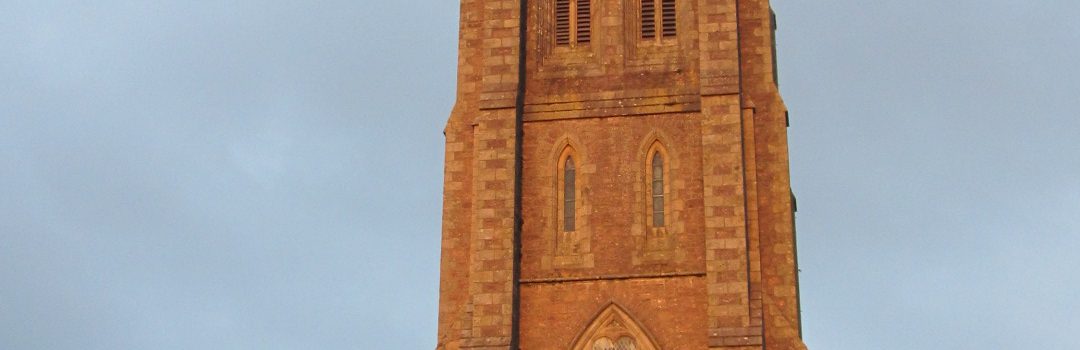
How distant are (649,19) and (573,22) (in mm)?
1508

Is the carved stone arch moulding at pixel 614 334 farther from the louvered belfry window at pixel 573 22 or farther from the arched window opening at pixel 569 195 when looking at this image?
the louvered belfry window at pixel 573 22

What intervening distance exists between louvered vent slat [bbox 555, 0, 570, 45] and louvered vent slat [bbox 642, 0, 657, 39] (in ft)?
4.96

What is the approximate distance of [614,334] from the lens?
35562 millimetres

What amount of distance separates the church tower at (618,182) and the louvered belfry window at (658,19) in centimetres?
4

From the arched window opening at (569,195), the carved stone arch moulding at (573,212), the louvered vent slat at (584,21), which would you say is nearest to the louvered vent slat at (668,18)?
the louvered vent slat at (584,21)

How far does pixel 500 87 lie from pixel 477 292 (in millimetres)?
4360

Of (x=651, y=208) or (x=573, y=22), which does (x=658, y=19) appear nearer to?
(x=573, y=22)

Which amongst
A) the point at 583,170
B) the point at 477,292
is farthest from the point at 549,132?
the point at 477,292

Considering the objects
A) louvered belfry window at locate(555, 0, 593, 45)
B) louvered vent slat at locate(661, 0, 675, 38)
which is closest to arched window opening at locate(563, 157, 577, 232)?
louvered belfry window at locate(555, 0, 593, 45)

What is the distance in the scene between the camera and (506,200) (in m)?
36.6

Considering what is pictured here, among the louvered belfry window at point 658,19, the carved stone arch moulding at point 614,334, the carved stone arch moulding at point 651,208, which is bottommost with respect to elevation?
the carved stone arch moulding at point 614,334

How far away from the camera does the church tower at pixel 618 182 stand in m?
35.5

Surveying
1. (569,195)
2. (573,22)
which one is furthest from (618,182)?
(573,22)

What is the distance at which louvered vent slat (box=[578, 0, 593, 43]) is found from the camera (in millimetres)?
38812
